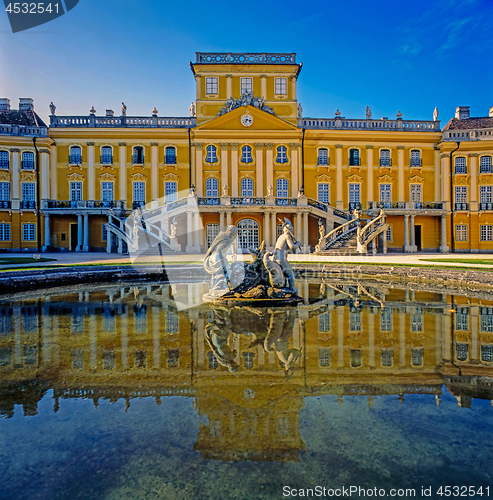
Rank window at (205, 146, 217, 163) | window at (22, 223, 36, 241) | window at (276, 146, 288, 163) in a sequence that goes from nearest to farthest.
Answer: window at (22, 223, 36, 241) → window at (205, 146, 217, 163) → window at (276, 146, 288, 163)

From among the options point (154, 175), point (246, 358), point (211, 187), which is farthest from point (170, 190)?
point (246, 358)

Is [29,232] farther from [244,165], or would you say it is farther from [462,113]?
[462,113]

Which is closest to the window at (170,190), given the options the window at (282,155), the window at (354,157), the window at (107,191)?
the window at (107,191)

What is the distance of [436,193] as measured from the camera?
124 ft

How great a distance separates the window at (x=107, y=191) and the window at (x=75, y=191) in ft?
7.38

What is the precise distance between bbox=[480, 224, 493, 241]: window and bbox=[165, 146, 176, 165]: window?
108 feet

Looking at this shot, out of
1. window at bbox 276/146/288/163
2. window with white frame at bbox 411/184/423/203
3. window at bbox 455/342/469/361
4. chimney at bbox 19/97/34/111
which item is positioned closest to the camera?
window at bbox 455/342/469/361

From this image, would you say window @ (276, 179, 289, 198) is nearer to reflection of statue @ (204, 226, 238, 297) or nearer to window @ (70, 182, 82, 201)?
window @ (70, 182, 82, 201)

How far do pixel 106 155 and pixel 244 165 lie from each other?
1426 cm

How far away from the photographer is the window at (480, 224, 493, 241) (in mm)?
37094

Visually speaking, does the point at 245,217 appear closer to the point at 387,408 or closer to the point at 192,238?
the point at 192,238

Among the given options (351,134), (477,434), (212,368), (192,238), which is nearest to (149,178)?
(192,238)

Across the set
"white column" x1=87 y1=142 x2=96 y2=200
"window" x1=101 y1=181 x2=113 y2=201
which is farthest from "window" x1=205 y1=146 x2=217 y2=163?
"white column" x1=87 y1=142 x2=96 y2=200

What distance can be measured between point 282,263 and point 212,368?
18.5 ft
